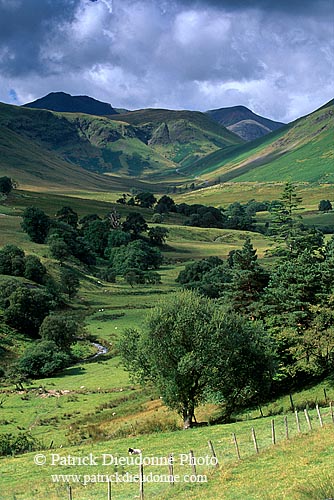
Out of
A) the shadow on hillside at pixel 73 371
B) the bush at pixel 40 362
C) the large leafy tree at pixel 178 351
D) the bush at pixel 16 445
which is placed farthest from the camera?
the shadow on hillside at pixel 73 371

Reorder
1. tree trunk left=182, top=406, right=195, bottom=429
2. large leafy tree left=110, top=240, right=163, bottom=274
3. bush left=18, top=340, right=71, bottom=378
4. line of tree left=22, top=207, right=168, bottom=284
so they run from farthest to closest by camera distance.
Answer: large leafy tree left=110, top=240, right=163, bottom=274, line of tree left=22, top=207, right=168, bottom=284, bush left=18, top=340, right=71, bottom=378, tree trunk left=182, top=406, right=195, bottom=429

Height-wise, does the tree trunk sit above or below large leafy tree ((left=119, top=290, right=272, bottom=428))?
below

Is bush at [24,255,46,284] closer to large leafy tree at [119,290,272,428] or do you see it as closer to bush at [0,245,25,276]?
bush at [0,245,25,276]

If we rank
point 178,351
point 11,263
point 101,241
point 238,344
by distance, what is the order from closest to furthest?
point 178,351 < point 238,344 < point 11,263 < point 101,241

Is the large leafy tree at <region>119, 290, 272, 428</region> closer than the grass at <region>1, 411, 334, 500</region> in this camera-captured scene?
No

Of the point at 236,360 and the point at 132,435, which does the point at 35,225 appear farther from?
the point at 132,435

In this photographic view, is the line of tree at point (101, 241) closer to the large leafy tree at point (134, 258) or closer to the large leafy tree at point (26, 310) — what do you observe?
the large leafy tree at point (134, 258)

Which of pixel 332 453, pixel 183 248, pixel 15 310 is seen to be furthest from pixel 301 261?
pixel 183 248

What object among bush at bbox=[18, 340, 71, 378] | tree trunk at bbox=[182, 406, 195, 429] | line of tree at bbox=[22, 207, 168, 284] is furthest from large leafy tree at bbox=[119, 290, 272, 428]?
line of tree at bbox=[22, 207, 168, 284]

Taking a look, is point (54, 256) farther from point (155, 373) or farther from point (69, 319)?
point (155, 373)

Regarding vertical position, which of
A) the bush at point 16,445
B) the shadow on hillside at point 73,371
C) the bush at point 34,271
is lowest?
the shadow on hillside at point 73,371

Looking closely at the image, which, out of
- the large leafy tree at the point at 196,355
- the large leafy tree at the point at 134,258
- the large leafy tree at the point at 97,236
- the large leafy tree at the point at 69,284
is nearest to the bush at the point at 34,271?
the large leafy tree at the point at 69,284

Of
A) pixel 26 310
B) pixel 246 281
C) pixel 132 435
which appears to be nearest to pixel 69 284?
pixel 26 310

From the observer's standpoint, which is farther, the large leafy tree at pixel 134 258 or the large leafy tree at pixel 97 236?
the large leafy tree at pixel 97 236
